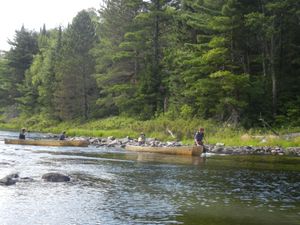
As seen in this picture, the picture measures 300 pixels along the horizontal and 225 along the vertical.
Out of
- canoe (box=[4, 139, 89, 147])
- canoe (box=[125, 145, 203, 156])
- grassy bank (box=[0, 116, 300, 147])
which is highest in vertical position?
grassy bank (box=[0, 116, 300, 147])

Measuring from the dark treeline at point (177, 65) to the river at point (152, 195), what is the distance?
719 inches

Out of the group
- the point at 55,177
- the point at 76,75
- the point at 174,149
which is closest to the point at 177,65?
the point at 174,149

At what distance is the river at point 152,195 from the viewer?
1399cm

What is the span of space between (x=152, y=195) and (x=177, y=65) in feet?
116

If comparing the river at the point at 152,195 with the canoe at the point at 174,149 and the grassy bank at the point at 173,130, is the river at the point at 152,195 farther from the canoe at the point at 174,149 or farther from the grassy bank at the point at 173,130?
the grassy bank at the point at 173,130

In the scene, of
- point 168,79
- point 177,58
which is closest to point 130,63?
point 168,79

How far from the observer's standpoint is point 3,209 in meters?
14.6

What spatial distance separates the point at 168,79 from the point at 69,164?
94.5 feet

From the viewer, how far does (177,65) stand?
51.8m

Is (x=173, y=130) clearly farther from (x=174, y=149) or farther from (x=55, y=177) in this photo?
(x=55, y=177)

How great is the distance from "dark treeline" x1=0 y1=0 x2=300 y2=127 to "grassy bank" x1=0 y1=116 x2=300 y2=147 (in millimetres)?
1763

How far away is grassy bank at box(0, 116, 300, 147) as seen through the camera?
126ft

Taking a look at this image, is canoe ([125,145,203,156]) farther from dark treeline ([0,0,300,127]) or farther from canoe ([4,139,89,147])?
dark treeline ([0,0,300,127])

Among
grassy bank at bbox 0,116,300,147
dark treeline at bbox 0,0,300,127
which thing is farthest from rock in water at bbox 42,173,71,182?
dark treeline at bbox 0,0,300,127
